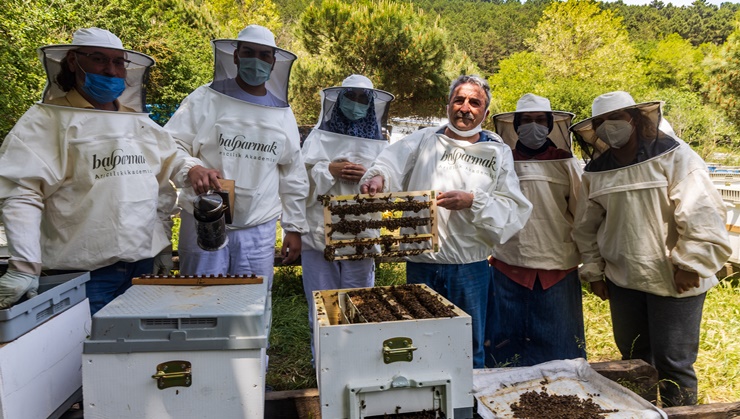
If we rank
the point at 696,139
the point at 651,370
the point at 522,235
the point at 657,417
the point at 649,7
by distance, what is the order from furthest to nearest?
the point at 649,7, the point at 696,139, the point at 522,235, the point at 651,370, the point at 657,417

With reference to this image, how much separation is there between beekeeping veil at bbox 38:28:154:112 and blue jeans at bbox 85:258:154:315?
0.82m

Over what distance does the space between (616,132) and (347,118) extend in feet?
5.48

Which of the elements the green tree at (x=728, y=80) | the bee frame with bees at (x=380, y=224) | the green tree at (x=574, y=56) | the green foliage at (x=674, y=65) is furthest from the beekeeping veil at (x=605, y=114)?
the green foliage at (x=674, y=65)

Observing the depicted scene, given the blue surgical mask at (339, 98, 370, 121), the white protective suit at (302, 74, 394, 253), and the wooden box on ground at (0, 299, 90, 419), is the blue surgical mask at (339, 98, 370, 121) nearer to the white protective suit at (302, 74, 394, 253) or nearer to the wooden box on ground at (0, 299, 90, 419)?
the white protective suit at (302, 74, 394, 253)

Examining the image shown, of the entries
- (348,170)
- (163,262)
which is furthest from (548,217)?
(163,262)

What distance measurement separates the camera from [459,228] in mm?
2822

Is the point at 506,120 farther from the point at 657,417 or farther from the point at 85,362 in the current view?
the point at 85,362

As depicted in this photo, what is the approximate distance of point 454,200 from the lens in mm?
2627

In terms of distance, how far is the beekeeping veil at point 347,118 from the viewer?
334 cm

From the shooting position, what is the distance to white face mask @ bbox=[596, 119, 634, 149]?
272 centimetres

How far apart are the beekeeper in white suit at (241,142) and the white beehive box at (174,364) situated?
131cm

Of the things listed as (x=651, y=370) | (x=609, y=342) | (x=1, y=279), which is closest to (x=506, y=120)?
(x=651, y=370)

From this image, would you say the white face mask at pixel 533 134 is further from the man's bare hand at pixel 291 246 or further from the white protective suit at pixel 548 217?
the man's bare hand at pixel 291 246

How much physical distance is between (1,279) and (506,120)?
9.18 ft
